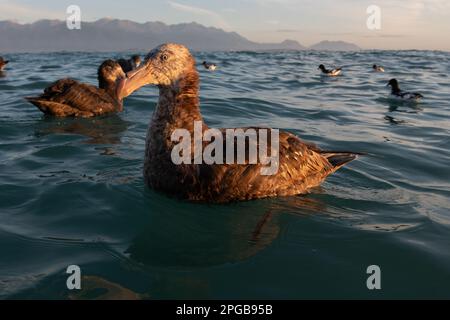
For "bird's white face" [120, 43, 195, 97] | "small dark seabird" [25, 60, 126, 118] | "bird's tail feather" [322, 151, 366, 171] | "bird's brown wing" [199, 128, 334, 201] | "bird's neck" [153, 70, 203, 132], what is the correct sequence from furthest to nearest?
"small dark seabird" [25, 60, 126, 118], "bird's tail feather" [322, 151, 366, 171], "bird's neck" [153, 70, 203, 132], "bird's white face" [120, 43, 195, 97], "bird's brown wing" [199, 128, 334, 201]

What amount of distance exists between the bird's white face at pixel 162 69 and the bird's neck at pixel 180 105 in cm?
7

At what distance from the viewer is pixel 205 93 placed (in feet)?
55.6

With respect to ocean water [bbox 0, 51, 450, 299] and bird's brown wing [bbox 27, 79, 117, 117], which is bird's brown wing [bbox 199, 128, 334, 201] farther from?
bird's brown wing [bbox 27, 79, 117, 117]

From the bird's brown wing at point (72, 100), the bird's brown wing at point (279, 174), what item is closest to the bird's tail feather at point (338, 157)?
the bird's brown wing at point (279, 174)

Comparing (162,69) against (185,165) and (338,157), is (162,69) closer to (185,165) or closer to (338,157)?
(185,165)

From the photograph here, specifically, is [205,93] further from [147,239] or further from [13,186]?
[147,239]

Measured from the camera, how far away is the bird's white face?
18.8ft

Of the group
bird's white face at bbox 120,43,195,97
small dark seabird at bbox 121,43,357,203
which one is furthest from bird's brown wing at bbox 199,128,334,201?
bird's white face at bbox 120,43,195,97

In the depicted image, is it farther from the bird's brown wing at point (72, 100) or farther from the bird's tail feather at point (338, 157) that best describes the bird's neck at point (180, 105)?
the bird's brown wing at point (72, 100)

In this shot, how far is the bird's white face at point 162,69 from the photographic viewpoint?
5734 mm

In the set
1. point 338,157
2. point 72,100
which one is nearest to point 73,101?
point 72,100

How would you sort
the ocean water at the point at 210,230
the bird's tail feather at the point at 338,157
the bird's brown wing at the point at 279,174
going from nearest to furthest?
the ocean water at the point at 210,230 → the bird's brown wing at the point at 279,174 → the bird's tail feather at the point at 338,157

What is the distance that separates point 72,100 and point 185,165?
285 inches

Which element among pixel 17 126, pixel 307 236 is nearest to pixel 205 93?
pixel 17 126
